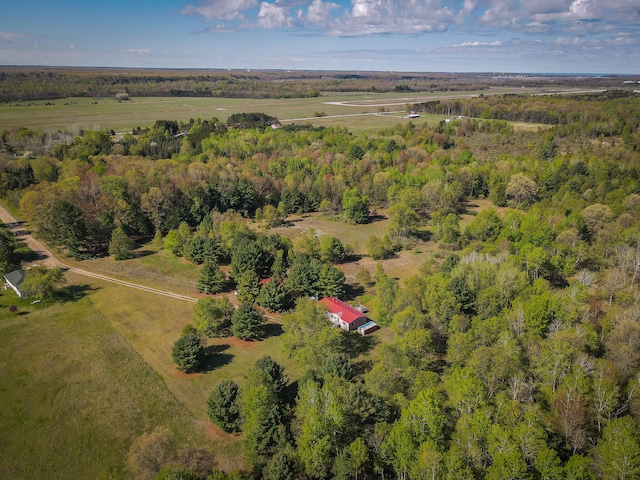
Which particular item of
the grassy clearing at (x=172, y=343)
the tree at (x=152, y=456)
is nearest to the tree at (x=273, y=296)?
the grassy clearing at (x=172, y=343)

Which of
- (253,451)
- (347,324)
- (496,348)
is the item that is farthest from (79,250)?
(496,348)

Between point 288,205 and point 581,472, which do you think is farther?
point 288,205

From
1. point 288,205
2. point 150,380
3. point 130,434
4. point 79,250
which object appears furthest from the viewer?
point 288,205

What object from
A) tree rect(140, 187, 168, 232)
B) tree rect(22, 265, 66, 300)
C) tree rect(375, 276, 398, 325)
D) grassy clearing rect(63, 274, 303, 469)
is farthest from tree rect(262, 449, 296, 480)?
tree rect(140, 187, 168, 232)

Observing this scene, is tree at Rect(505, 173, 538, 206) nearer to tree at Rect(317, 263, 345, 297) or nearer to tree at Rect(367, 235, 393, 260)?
tree at Rect(367, 235, 393, 260)

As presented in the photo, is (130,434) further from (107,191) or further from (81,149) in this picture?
(81,149)

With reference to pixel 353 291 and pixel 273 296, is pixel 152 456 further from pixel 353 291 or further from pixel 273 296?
pixel 353 291

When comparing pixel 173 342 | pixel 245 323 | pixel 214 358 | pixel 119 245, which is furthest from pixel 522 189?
pixel 119 245
